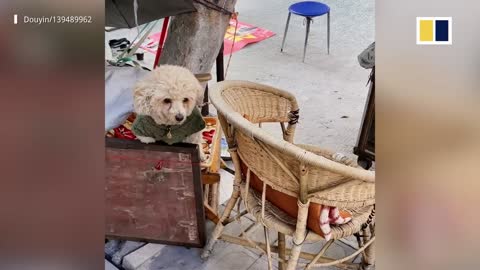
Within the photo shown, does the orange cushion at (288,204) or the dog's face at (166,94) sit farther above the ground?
the dog's face at (166,94)

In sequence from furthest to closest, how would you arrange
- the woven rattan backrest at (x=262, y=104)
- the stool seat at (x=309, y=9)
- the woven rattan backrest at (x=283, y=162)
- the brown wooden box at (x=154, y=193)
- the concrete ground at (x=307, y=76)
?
the stool seat at (x=309, y=9) < the concrete ground at (x=307, y=76) < the woven rattan backrest at (x=262, y=104) < the brown wooden box at (x=154, y=193) < the woven rattan backrest at (x=283, y=162)

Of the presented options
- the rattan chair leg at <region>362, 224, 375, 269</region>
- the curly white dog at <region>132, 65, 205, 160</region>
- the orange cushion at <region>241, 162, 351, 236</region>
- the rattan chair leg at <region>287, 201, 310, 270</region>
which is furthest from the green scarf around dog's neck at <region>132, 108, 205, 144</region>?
the rattan chair leg at <region>362, 224, 375, 269</region>

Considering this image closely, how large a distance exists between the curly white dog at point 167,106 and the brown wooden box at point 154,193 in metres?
0.03

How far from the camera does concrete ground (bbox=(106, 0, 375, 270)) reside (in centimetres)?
131

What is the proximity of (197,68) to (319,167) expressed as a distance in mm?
491

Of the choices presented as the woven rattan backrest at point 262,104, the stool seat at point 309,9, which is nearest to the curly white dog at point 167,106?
the woven rattan backrest at point 262,104

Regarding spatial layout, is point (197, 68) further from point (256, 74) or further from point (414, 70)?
point (256, 74)

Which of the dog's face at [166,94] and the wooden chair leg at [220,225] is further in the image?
the wooden chair leg at [220,225]

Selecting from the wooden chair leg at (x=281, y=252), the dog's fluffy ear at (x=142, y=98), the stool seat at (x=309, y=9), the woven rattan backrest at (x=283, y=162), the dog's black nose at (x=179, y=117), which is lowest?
the wooden chair leg at (x=281, y=252)

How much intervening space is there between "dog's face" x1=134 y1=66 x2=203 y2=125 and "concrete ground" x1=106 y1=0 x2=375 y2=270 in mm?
283

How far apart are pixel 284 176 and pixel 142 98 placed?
0.31m

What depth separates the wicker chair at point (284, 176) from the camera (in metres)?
0.91

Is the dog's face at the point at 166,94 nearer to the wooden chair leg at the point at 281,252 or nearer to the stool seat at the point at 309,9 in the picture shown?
the wooden chair leg at the point at 281,252

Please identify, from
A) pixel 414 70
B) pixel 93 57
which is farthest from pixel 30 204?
pixel 414 70
